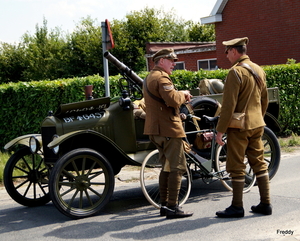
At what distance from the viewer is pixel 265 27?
69.7 ft

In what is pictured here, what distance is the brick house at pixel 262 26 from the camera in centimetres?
2038

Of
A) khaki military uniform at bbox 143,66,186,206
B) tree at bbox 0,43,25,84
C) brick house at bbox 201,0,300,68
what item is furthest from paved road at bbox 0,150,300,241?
tree at bbox 0,43,25,84

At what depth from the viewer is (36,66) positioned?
159 feet

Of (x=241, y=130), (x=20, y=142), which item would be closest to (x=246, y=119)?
(x=241, y=130)

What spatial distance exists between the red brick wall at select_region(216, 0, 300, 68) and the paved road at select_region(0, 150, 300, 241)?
566 inches

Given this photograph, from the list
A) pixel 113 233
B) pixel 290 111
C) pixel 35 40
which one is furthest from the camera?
pixel 35 40

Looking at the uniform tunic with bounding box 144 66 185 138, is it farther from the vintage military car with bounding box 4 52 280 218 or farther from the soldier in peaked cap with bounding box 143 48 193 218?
the vintage military car with bounding box 4 52 280 218

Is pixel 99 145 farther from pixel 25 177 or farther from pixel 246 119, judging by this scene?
pixel 246 119

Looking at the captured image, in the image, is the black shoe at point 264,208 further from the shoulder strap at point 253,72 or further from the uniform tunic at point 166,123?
the shoulder strap at point 253,72

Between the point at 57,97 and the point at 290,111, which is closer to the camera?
the point at 57,97

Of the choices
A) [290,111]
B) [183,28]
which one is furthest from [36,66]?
[290,111]

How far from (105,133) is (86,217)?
1.13 meters

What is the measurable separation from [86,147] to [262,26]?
16614 millimetres

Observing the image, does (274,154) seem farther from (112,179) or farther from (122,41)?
(122,41)
